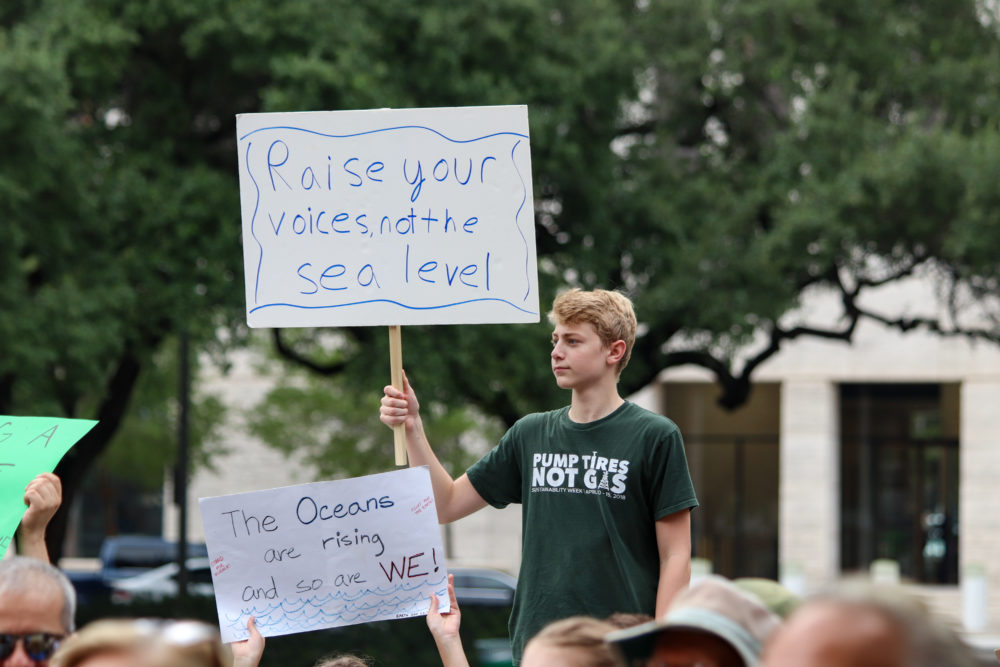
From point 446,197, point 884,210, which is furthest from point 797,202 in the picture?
point 446,197

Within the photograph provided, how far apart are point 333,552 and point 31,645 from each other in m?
1.62

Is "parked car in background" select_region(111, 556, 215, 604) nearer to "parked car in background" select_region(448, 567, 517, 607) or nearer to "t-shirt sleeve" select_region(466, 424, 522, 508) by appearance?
"parked car in background" select_region(448, 567, 517, 607)

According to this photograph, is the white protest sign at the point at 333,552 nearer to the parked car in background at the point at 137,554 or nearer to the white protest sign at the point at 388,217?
the white protest sign at the point at 388,217

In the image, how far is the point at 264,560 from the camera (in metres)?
3.78

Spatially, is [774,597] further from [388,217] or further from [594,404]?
[388,217]

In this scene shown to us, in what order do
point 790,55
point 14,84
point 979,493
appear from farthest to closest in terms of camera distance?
point 979,493 → point 790,55 → point 14,84

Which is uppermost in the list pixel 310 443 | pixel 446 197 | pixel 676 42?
pixel 676 42

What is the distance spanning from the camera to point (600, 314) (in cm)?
370

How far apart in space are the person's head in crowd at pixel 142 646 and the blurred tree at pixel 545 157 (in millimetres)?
9638

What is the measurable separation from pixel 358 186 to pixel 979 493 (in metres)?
24.6

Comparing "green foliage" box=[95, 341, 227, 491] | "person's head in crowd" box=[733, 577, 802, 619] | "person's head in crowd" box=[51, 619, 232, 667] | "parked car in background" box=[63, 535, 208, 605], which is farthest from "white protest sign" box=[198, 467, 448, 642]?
"parked car in background" box=[63, 535, 208, 605]

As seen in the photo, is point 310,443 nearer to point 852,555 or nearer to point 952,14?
point 852,555

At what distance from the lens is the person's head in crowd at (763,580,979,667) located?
132 cm

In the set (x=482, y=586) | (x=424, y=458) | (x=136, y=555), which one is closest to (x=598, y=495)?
(x=424, y=458)
